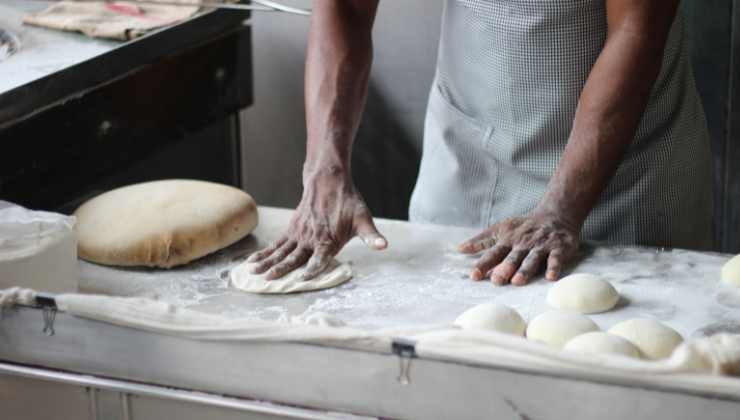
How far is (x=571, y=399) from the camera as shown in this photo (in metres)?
1.07

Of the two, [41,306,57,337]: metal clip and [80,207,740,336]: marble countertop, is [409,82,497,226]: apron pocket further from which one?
[41,306,57,337]: metal clip

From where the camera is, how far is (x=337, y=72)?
202 cm

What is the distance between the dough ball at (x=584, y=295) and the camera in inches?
59.1

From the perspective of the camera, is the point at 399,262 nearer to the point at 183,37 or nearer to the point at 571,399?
the point at 571,399

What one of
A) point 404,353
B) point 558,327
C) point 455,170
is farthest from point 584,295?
point 455,170

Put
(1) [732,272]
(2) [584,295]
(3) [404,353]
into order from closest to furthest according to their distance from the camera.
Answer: (3) [404,353]
(2) [584,295]
(1) [732,272]

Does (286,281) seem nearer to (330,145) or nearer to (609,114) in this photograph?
(330,145)

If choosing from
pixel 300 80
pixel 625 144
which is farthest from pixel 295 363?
pixel 300 80

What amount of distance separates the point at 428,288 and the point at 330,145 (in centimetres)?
43

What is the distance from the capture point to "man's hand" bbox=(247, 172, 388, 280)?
1700 millimetres

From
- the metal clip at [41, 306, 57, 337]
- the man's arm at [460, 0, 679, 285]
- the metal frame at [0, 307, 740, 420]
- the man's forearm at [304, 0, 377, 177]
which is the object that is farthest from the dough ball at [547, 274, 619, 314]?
the metal clip at [41, 306, 57, 337]

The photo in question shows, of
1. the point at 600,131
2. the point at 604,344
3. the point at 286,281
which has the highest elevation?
the point at 600,131

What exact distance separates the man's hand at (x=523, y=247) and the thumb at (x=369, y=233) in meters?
0.14

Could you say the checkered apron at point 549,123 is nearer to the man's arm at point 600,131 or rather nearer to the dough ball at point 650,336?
the man's arm at point 600,131
